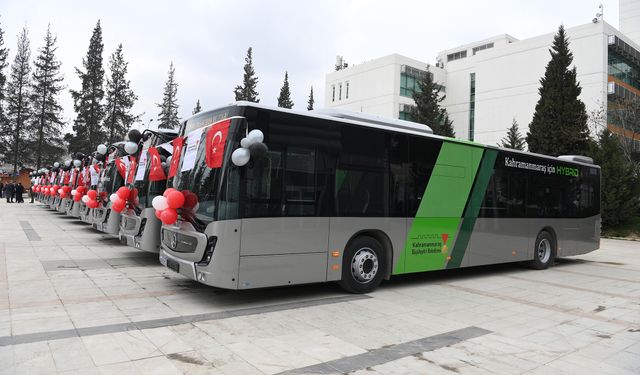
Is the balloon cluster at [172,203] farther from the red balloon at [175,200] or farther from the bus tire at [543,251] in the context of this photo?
the bus tire at [543,251]

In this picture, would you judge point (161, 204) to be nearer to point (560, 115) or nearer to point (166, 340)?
point (166, 340)

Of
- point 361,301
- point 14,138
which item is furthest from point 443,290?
point 14,138

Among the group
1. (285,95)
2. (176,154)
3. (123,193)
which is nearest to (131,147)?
(123,193)

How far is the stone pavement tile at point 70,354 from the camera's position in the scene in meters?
4.26

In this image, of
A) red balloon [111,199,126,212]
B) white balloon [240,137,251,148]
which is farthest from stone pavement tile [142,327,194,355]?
red balloon [111,199,126,212]

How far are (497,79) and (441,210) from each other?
4754 centimetres

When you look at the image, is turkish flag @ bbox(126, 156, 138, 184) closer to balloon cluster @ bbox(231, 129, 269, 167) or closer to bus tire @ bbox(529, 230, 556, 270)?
balloon cluster @ bbox(231, 129, 269, 167)

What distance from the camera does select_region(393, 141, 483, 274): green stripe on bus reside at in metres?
8.59

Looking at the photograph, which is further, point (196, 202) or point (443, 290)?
point (443, 290)

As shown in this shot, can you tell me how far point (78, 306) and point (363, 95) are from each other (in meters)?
53.7

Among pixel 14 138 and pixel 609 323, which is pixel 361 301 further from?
pixel 14 138

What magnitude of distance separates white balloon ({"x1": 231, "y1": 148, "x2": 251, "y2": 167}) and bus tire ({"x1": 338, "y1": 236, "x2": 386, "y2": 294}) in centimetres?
254

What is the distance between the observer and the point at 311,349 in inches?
196

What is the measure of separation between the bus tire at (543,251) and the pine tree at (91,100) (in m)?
50.0
